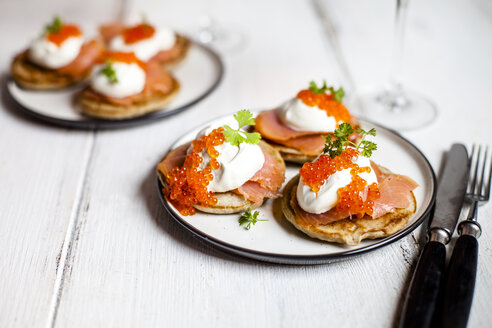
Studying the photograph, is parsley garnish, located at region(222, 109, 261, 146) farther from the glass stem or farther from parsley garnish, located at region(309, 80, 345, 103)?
the glass stem

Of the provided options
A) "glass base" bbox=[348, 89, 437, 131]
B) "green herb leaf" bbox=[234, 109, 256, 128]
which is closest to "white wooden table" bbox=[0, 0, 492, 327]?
"glass base" bbox=[348, 89, 437, 131]

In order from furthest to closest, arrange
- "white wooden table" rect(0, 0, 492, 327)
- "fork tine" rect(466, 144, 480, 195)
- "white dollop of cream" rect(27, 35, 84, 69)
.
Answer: "white dollop of cream" rect(27, 35, 84, 69)
"fork tine" rect(466, 144, 480, 195)
"white wooden table" rect(0, 0, 492, 327)

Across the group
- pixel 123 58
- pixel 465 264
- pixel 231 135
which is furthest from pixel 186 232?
pixel 123 58

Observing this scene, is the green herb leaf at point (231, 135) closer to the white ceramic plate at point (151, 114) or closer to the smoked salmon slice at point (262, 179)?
the smoked salmon slice at point (262, 179)

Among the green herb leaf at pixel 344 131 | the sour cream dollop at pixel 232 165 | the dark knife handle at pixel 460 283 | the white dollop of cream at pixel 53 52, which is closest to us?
the dark knife handle at pixel 460 283

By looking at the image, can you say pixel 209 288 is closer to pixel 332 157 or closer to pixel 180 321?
pixel 180 321

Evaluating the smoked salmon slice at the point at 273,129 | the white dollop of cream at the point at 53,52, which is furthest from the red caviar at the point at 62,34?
the smoked salmon slice at the point at 273,129

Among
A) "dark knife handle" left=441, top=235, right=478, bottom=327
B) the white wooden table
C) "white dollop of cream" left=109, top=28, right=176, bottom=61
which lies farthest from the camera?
"white dollop of cream" left=109, top=28, right=176, bottom=61
